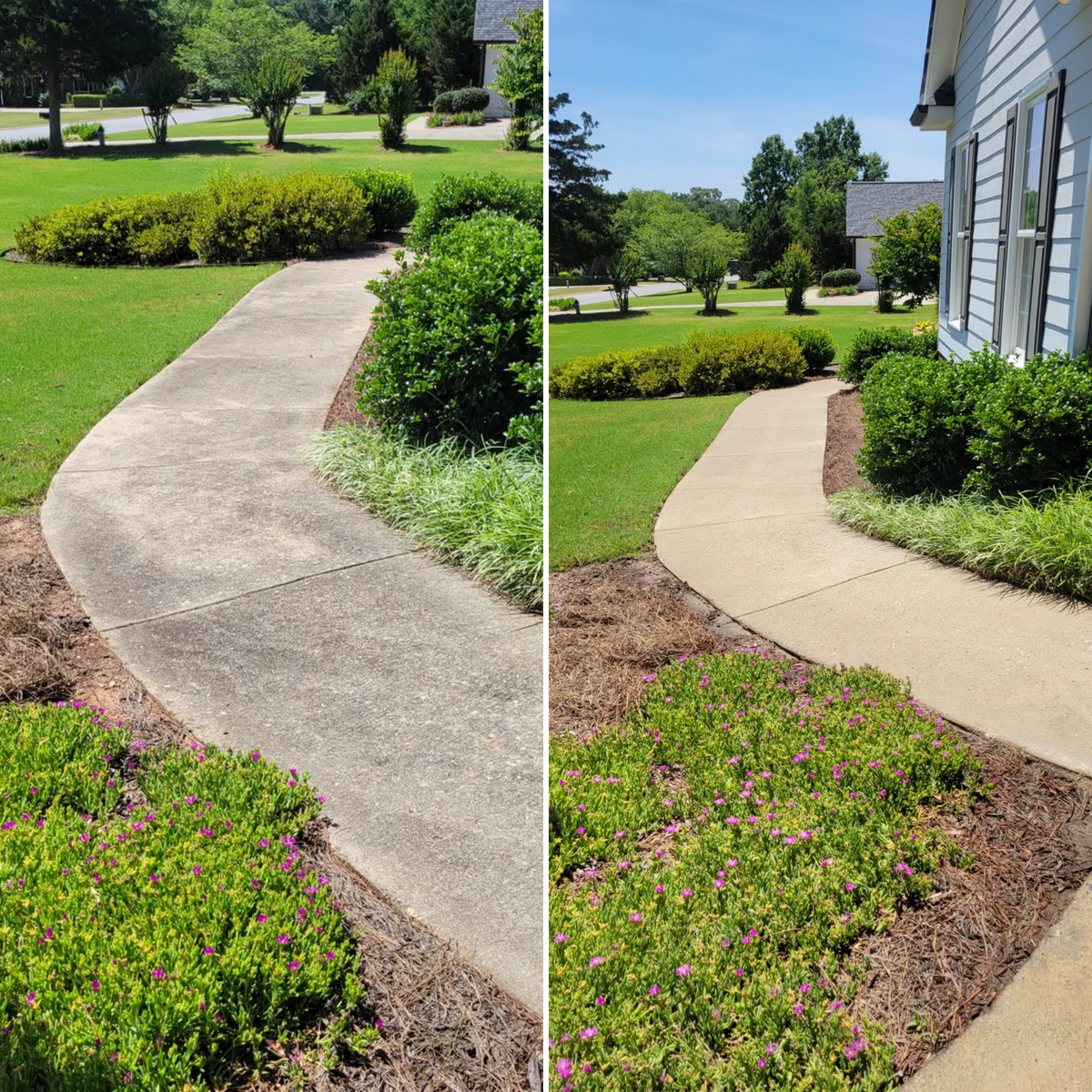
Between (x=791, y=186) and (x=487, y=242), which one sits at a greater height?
(x=791, y=186)

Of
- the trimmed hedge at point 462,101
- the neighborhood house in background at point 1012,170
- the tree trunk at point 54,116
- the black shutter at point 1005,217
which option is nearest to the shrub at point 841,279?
the trimmed hedge at point 462,101

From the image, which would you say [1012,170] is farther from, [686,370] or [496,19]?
[496,19]

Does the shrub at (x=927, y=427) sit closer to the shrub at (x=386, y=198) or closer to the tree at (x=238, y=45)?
the shrub at (x=386, y=198)

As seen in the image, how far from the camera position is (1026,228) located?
27.2 feet

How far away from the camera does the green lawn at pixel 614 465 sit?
6429 mm

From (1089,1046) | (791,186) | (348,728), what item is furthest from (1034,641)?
(791,186)

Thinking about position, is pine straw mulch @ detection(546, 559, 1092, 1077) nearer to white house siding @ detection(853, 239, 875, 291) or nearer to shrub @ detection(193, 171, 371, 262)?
shrub @ detection(193, 171, 371, 262)

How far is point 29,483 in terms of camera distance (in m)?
6.82

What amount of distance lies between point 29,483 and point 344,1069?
5.38 metres

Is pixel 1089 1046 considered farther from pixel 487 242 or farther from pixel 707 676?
pixel 487 242

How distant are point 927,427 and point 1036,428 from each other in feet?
3.18

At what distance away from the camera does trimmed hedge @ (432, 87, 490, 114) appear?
39094mm

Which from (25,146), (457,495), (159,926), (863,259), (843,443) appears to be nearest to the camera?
(159,926)

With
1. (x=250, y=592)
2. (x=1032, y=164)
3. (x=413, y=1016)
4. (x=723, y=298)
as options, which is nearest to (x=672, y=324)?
(x=723, y=298)
